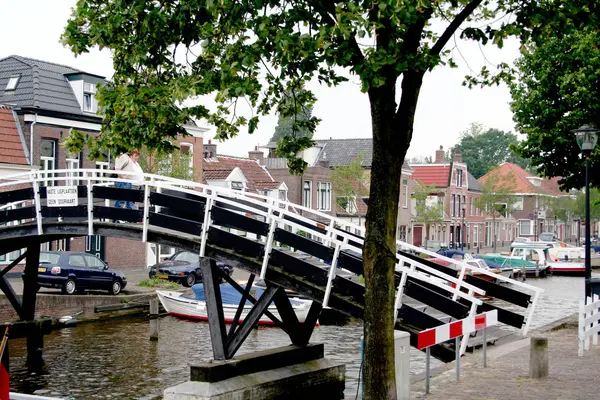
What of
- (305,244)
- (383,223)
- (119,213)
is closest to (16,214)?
(119,213)

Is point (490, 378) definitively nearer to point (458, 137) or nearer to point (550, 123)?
point (550, 123)

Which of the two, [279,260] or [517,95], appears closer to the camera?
[279,260]

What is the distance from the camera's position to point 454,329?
1312cm

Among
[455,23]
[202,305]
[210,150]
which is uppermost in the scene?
[210,150]

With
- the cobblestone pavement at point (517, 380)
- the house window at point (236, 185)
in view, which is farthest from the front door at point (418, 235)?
the cobblestone pavement at point (517, 380)

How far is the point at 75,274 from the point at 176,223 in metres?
16.5

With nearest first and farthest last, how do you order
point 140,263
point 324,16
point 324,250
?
1. point 324,16
2. point 324,250
3. point 140,263

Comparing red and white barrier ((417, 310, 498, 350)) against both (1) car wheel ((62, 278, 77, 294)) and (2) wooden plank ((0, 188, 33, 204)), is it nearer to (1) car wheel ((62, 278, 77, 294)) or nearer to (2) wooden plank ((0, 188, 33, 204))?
(2) wooden plank ((0, 188, 33, 204))

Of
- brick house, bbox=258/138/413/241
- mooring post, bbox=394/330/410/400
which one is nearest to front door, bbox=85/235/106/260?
brick house, bbox=258/138/413/241

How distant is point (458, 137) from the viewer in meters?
161

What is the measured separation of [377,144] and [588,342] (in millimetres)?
10131

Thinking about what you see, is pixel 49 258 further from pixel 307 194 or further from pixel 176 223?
pixel 307 194

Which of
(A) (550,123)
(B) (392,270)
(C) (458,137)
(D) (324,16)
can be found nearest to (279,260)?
(B) (392,270)

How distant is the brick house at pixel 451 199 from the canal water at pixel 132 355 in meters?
50.0
